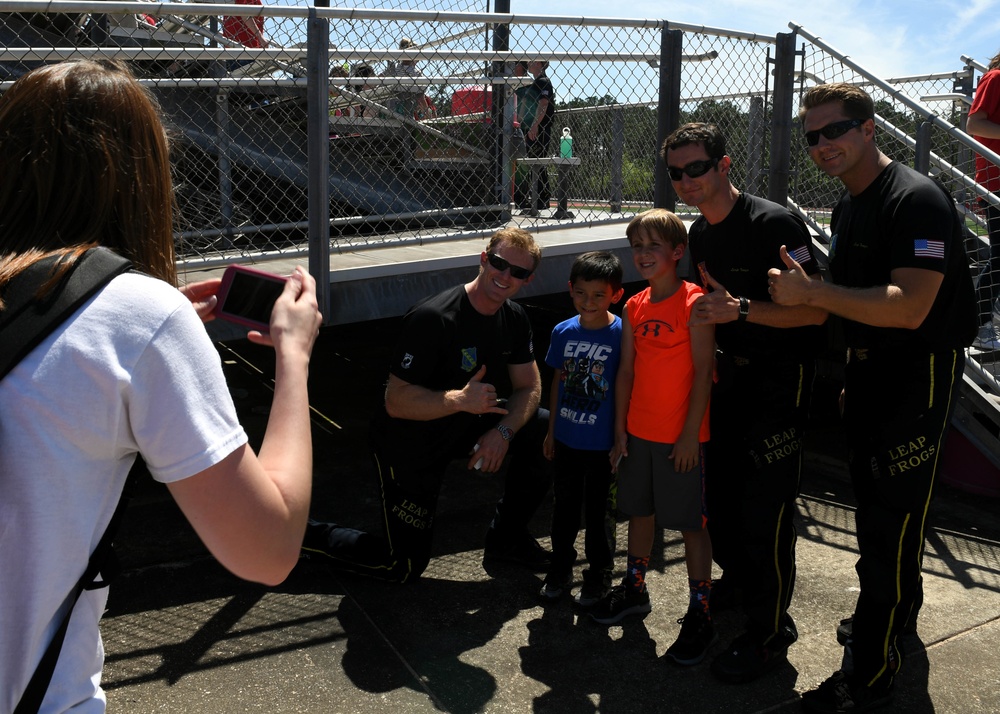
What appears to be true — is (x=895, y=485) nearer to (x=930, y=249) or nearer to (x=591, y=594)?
(x=930, y=249)

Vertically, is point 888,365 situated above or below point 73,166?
below

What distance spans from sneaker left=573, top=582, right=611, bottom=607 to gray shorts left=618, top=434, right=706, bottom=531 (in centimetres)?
40

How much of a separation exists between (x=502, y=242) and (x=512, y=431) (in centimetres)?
91

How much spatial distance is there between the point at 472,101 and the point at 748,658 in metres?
3.71

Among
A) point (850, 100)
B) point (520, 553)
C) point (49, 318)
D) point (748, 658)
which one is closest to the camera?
point (49, 318)

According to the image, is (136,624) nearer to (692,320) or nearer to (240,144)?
(692,320)

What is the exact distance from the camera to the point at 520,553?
4.37 metres

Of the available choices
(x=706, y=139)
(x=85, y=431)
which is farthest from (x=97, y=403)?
(x=706, y=139)

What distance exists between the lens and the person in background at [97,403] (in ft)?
3.59

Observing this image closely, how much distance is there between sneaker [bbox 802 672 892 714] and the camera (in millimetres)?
3129

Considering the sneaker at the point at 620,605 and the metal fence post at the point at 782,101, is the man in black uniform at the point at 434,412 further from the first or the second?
the metal fence post at the point at 782,101

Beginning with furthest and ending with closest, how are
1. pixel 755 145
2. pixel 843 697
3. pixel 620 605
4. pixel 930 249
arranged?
pixel 755 145 → pixel 620 605 → pixel 843 697 → pixel 930 249

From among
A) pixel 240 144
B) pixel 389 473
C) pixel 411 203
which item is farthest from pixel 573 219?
pixel 389 473

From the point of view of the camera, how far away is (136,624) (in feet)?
12.2
